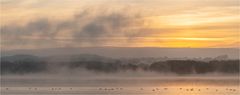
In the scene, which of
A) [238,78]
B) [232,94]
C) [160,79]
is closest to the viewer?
[232,94]

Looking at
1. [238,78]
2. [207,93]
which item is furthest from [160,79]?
[207,93]

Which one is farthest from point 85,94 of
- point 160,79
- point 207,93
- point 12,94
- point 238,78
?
point 160,79

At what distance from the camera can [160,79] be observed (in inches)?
3423

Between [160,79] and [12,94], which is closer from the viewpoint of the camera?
[12,94]

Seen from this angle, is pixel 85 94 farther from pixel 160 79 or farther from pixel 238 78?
pixel 160 79

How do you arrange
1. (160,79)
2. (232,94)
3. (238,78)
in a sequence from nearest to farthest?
(232,94)
(238,78)
(160,79)

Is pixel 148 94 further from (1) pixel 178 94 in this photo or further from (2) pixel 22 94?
(2) pixel 22 94

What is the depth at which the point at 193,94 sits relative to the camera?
46031mm

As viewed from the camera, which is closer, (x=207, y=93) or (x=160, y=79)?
(x=207, y=93)

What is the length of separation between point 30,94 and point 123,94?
18.4 feet

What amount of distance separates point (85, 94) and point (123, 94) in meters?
2.54

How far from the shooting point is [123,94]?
4566 cm

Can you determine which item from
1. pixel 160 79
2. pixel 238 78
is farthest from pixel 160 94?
pixel 160 79

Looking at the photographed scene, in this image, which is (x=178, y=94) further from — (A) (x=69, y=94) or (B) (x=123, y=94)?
(A) (x=69, y=94)
